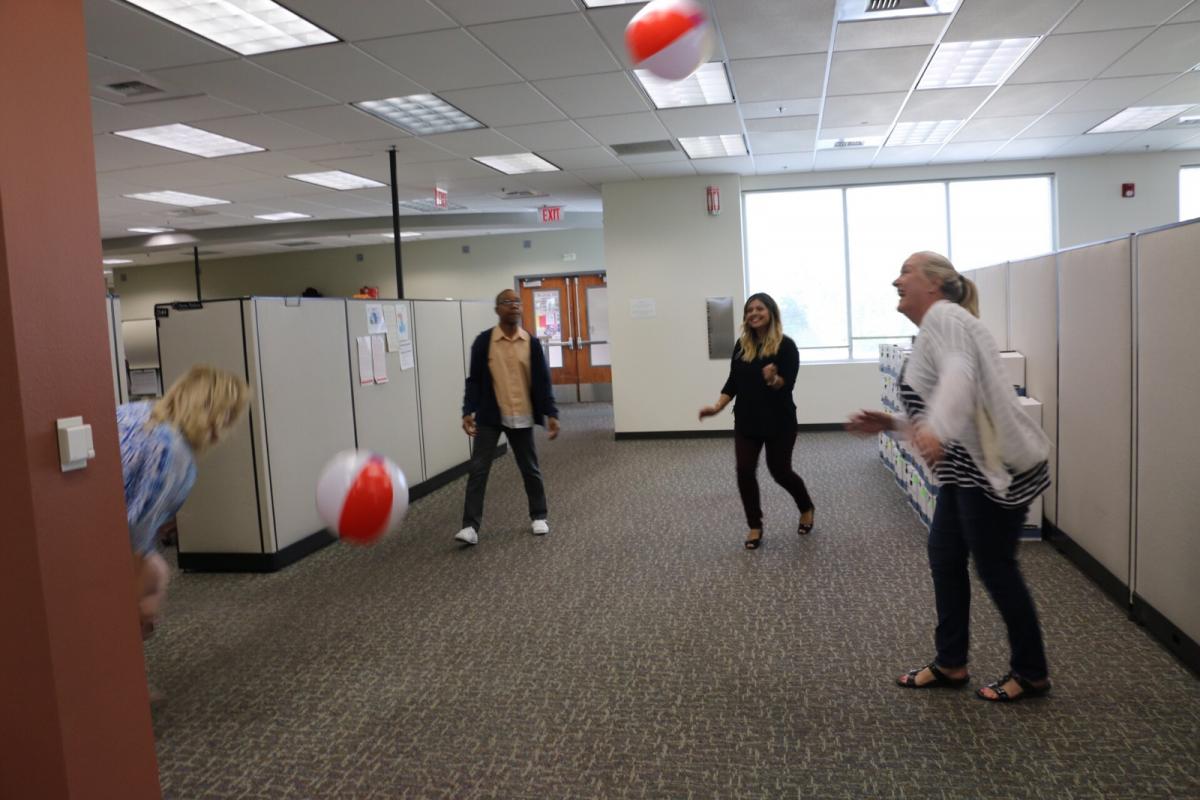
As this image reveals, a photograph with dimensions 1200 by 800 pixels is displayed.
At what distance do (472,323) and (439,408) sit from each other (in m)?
1.13

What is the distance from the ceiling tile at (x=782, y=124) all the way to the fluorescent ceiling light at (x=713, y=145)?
0.80 ft

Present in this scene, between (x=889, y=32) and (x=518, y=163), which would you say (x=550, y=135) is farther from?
(x=889, y=32)

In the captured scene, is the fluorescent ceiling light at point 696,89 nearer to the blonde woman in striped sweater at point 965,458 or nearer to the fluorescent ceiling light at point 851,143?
the fluorescent ceiling light at point 851,143

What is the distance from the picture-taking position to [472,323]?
7.57m

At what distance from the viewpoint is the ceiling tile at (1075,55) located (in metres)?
4.75

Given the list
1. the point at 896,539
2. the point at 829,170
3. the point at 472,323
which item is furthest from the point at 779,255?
the point at 896,539

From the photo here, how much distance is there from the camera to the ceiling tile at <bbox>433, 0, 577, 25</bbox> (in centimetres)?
379

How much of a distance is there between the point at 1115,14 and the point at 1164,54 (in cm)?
111

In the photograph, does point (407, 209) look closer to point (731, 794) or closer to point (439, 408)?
point (439, 408)

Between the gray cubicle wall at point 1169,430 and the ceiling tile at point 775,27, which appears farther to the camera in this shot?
the ceiling tile at point 775,27

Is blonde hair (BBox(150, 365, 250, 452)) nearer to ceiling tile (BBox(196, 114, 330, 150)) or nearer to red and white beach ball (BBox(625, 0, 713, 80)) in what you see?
red and white beach ball (BBox(625, 0, 713, 80))

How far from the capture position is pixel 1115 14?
4.38 meters

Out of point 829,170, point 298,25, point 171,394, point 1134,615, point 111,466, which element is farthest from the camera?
point 829,170

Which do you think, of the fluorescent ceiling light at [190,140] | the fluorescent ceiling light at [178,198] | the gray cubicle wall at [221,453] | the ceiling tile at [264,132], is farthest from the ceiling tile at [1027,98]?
the fluorescent ceiling light at [178,198]
